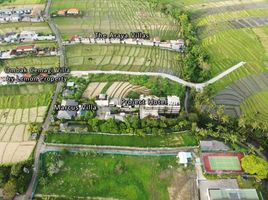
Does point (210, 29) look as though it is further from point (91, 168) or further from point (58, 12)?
point (91, 168)

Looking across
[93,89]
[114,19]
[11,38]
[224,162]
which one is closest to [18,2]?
[11,38]

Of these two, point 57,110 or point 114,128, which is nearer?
point 114,128

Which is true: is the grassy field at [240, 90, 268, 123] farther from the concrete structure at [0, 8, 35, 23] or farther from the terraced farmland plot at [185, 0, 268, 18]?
the concrete structure at [0, 8, 35, 23]

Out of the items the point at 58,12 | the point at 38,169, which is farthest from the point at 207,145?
the point at 58,12

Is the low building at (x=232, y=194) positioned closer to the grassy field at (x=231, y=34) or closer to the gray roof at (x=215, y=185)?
the gray roof at (x=215, y=185)

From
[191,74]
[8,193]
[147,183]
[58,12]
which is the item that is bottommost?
[8,193]

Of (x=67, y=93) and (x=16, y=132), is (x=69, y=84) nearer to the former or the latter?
(x=67, y=93)
